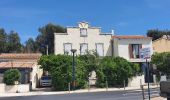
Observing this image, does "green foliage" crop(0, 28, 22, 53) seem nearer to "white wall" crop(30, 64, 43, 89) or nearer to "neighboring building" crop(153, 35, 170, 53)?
"white wall" crop(30, 64, 43, 89)

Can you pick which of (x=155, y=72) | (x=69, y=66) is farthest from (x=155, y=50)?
(x=69, y=66)

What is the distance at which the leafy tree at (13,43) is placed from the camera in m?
80.8

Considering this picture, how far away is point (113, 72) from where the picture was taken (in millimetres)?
44844

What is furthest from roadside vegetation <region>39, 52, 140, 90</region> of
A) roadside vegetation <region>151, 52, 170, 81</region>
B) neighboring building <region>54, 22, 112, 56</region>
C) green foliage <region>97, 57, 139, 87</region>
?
neighboring building <region>54, 22, 112, 56</region>

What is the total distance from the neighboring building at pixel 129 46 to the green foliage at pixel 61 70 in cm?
1399

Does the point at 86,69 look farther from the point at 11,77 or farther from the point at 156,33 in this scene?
the point at 156,33

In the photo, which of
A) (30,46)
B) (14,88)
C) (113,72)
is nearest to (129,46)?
(113,72)

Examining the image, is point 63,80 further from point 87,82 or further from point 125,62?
point 125,62

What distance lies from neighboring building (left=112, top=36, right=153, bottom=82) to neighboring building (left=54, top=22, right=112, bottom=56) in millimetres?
1491

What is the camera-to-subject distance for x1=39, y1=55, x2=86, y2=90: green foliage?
4156 cm

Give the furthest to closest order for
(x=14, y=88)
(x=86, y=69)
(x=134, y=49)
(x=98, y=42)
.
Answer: (x=134, y=49)
(x=98, y=42)
(x=86, y=69)
(x=14, y=88)

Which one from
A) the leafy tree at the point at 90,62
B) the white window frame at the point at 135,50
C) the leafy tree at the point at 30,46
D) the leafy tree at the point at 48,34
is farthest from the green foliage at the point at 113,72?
the leafy tree at the point at 30,46

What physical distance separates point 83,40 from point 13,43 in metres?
29.5

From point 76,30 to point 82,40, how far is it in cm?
171
